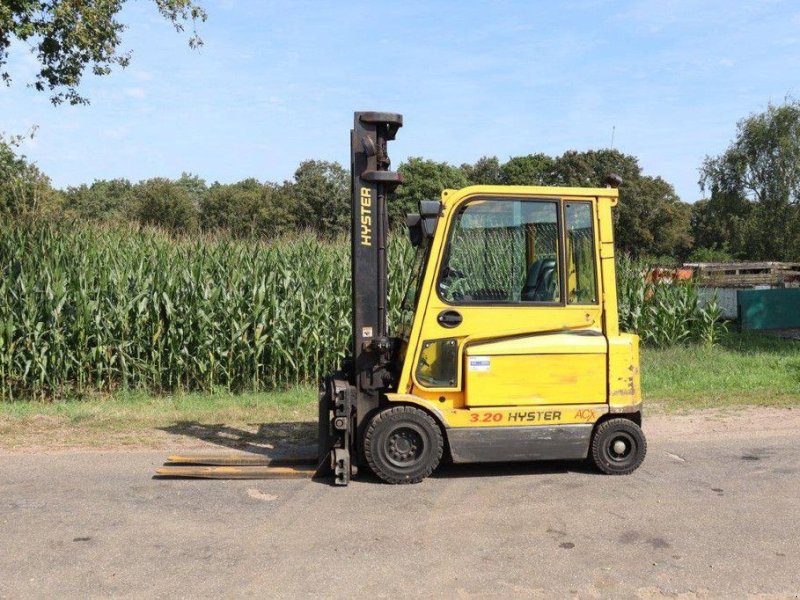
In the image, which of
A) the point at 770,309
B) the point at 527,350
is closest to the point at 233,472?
the point at 527,350

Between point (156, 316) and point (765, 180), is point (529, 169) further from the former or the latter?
point (156, 316)

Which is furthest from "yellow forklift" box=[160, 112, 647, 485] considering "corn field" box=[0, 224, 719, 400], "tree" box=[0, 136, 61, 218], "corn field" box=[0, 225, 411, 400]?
"tree" box=[0, 136, 61, 218]

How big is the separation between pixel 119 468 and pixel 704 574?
4962 mm

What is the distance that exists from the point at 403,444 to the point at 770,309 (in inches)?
592

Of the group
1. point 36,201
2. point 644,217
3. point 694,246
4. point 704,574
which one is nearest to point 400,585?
point 704,574

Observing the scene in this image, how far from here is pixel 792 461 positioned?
22.5ft

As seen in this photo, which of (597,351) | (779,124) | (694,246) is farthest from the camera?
(694,246)

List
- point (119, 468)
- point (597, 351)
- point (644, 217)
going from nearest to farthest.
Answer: point (597, 351) < point (119, 468) < point (644, 217)

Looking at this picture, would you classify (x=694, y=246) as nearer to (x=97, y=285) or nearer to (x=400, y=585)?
(x=97, y=285)

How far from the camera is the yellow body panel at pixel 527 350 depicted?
6.13 meters

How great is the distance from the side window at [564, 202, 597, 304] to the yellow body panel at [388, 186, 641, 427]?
0.14 ft

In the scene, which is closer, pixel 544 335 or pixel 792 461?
pixel 544 335

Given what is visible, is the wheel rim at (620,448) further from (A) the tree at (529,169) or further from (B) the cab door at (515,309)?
(A) the tree at (529,169)

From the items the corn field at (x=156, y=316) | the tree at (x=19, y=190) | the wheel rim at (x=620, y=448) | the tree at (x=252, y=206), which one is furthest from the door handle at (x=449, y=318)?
the tree at (x=252, y=206)
